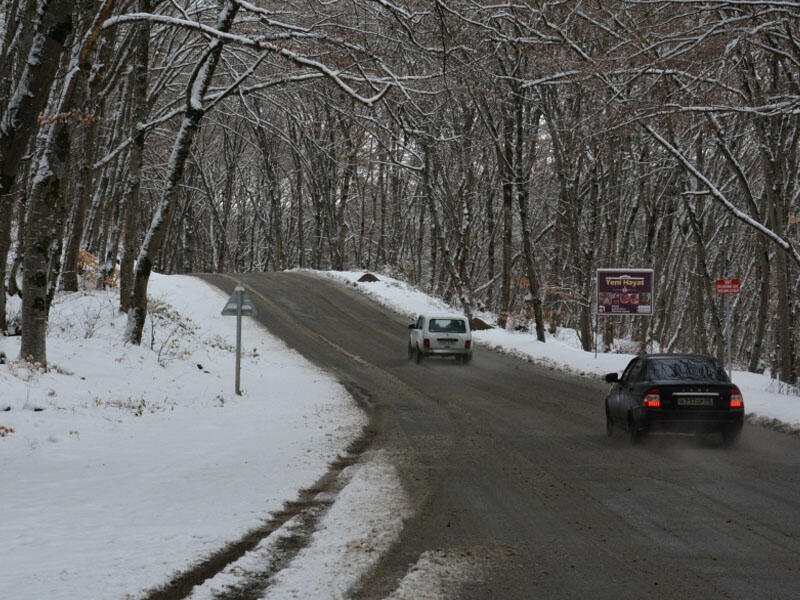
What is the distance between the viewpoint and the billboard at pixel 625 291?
1069 inches

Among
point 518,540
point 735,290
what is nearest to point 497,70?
point 735,290

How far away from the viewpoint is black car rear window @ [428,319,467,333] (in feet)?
94.4

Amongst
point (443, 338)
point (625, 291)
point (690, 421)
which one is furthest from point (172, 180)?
point (625, 291)

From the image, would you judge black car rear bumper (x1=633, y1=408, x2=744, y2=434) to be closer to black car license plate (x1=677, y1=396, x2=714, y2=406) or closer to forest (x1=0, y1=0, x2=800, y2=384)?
black car license plate (x1=677, y1=396, x2=714, y2=406)

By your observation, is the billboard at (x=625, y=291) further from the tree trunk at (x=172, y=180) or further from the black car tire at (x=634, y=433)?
the black car tire at (x=634, y=433)

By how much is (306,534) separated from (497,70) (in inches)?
1020

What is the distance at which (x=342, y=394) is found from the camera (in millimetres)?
20188

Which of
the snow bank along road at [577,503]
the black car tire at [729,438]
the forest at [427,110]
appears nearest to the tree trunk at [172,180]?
the forest at [427,110]

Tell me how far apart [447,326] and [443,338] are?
0.59m

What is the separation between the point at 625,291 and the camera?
27.3m

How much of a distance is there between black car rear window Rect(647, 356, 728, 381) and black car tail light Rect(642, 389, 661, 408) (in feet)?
1.25

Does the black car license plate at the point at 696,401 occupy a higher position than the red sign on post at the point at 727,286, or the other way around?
the red sign on post at the point at 727,286

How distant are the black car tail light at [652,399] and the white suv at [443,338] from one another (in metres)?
15.8

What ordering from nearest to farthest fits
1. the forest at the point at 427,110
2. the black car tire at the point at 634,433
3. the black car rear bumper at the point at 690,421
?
the black car rear bumper at the point at 690,421
the black car tire at the point at 634,433
the forest at the point at 427,110
